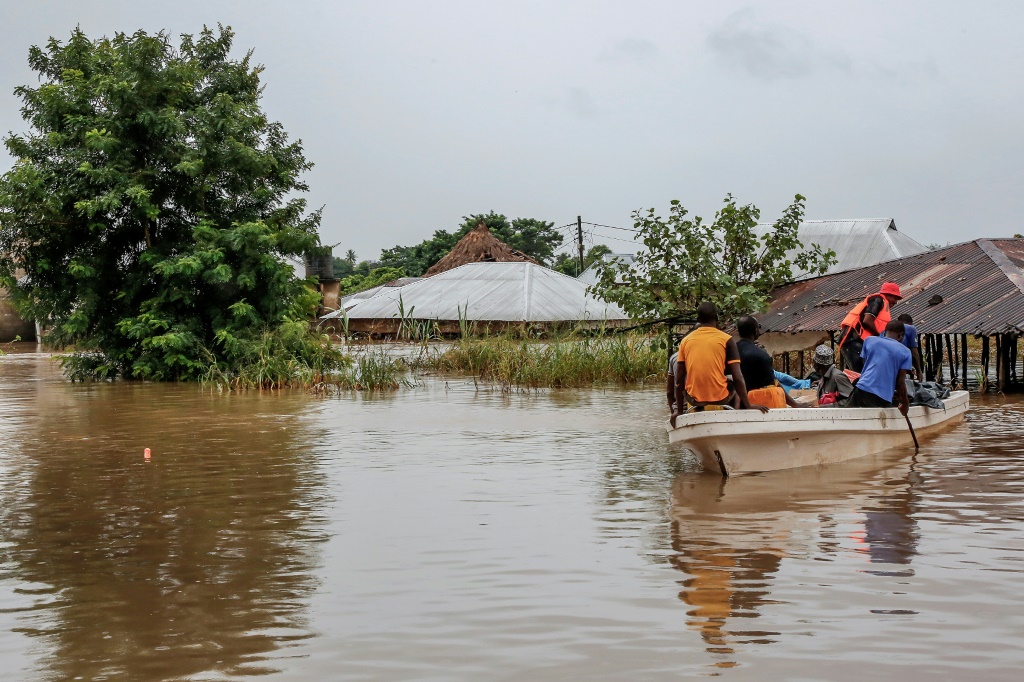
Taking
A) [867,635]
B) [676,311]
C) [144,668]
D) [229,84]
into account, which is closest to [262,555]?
[144,668]

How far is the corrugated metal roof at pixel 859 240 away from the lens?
39.1 meters

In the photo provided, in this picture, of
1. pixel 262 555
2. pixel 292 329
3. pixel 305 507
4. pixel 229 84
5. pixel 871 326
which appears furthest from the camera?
pixel 229 84

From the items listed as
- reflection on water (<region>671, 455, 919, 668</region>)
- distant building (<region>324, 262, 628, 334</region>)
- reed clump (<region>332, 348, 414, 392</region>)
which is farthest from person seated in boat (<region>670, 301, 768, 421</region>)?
distant building (<region>324, 262, 628, 334</region>)

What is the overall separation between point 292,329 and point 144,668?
1919cm

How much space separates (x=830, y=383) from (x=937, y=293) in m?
8.10

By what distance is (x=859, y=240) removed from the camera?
131 feet

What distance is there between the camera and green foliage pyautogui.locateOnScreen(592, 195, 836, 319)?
2028 cm

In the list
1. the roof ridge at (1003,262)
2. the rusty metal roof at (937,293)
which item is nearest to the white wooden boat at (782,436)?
the rusty metal roof at (937,293)

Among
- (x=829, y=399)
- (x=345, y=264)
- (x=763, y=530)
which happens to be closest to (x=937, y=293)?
(x=829, y=399)

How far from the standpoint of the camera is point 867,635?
17.1 feet

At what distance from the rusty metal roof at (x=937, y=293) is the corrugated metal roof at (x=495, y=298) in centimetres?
1485

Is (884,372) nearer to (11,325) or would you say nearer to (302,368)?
(302,368)

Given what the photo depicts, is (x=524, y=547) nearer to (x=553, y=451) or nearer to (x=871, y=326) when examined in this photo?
(x=553, y=451)

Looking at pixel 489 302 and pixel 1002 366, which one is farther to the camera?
pixel 489 302
